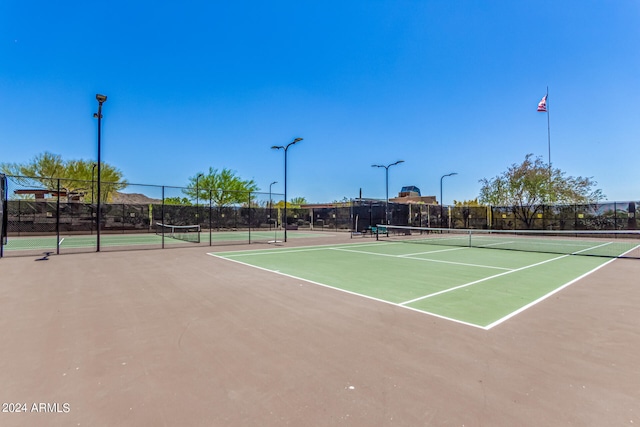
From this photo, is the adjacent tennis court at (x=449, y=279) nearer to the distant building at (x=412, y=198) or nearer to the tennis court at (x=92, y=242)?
the tennis court at (x=92, y=242)

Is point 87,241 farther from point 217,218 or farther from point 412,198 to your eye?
point 412,198

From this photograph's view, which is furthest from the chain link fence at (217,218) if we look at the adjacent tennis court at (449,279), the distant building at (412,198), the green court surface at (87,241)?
the distant building at (412,198)

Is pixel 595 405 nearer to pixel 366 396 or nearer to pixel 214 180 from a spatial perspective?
pixel 366 396

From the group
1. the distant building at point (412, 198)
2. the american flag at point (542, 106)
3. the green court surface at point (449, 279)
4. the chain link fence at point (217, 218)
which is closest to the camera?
the green court surface at point (449, 279)

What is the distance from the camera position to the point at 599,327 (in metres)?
4.34

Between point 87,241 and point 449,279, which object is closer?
point 449,279

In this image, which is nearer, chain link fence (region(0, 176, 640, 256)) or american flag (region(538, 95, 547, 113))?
chain link fence (region(0, 176, 640, 256))

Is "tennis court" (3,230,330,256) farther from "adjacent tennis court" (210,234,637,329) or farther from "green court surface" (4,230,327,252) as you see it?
"adjacent tennis court" (210,234,637,329)

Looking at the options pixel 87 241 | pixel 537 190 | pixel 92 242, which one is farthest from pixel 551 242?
pixel 87 241

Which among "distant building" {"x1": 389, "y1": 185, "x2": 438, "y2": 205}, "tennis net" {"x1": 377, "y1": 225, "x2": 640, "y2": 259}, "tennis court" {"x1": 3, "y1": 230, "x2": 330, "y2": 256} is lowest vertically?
"tennis net" {"x1": 377, "y1": 225, "x2": 640, "y2": 259}

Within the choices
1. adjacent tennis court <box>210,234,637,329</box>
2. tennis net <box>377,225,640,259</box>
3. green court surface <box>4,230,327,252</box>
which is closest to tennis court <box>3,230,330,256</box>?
green court surface <box>4,230,327,252</box>

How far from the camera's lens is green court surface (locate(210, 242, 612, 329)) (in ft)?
17.5

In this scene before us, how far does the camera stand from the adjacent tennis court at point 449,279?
17.5 ft

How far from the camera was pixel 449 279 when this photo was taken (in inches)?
304
